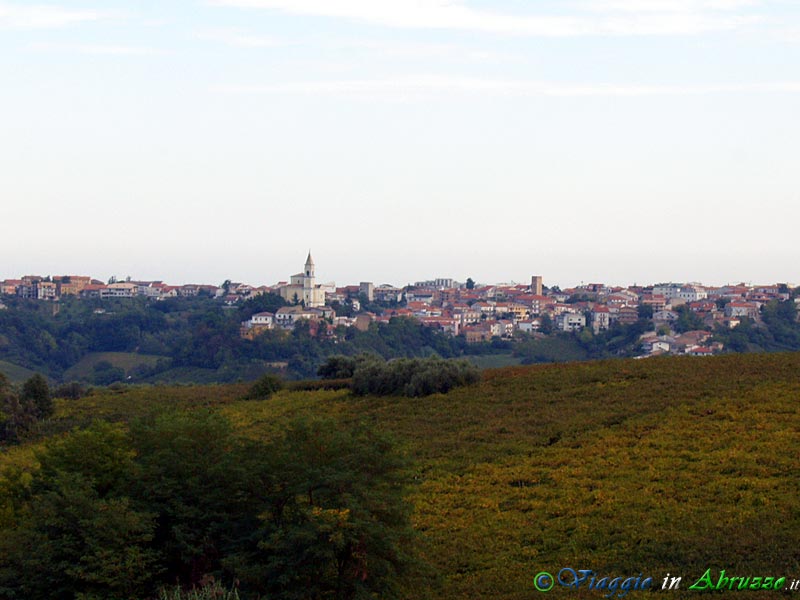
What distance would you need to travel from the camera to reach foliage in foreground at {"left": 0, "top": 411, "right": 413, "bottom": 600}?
13.3 meters

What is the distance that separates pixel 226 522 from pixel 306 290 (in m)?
158

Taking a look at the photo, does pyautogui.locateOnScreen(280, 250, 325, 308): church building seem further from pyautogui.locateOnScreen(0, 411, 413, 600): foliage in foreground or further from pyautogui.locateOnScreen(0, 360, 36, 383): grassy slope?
pyautogui.locateOnScreen(0, 411, 413, 600): foliage in foreground

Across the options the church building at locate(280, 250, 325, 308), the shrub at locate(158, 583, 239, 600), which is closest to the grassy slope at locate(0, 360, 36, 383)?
the church building at locate(280, 250, 325, 308)

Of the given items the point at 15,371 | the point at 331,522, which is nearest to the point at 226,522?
the point at 331,522

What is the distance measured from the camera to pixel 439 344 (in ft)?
429

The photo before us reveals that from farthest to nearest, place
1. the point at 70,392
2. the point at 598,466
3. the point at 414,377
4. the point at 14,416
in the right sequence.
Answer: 1. the point at 70,392
2. the point at 14,416
3. the point at 414,377
4. the point at 598,466

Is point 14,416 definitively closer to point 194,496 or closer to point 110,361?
point 194,496

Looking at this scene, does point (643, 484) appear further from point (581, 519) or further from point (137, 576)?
point (137, 576)

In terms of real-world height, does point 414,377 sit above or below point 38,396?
above

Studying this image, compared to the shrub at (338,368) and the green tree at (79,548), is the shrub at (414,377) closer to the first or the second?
the shrub at (338,368)

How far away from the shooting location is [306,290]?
17175 centimetres

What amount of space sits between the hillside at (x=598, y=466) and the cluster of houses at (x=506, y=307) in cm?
7658

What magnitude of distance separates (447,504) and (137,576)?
7533mm

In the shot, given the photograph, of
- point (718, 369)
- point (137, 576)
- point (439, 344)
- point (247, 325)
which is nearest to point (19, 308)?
point (247, 325)
